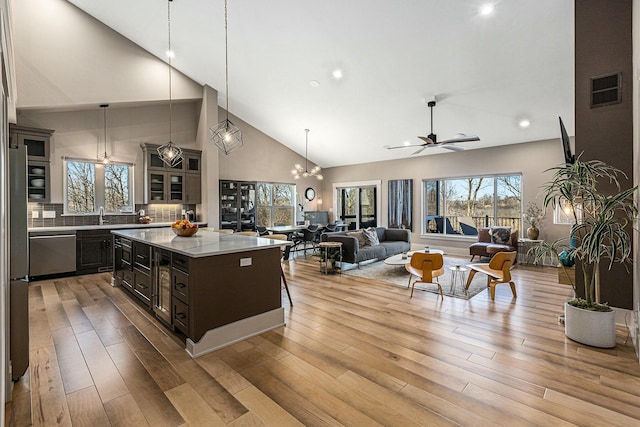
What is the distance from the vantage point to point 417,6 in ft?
12.8

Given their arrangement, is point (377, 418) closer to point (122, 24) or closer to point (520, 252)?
point (520, 252)

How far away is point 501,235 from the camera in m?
6.70

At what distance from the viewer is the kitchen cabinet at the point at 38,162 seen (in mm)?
5164

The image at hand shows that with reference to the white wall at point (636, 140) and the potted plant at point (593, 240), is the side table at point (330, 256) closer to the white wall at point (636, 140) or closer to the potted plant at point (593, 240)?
the potted plant at point (593, 240)

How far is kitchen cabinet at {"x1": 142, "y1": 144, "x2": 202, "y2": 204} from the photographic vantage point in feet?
21.4

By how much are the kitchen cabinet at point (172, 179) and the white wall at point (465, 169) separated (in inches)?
189

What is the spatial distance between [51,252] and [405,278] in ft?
19.5

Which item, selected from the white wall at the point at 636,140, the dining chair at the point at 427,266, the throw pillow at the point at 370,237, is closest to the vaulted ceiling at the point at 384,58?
the white wall at the point at 636,140

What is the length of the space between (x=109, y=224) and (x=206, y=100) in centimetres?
338

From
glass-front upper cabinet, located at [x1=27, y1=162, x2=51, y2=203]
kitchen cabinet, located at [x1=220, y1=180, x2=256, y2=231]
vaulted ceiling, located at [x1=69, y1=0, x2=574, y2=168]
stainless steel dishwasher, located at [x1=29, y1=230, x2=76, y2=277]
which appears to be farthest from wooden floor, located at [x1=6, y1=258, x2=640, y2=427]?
kitchen cabinet, located at [x1=220, y1=180, x2=256, y2=231]

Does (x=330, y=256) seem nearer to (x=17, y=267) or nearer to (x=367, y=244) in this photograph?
(x=367, y=244)

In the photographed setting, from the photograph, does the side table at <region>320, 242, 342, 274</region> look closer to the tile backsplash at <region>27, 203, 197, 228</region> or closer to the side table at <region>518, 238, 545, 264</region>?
the tile backsplash at <region>27, 203, 197, 228</region>

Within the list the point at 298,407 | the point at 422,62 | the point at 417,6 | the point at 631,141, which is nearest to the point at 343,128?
the point at 422,62

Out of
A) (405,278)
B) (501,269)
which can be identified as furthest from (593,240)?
(405,278)
